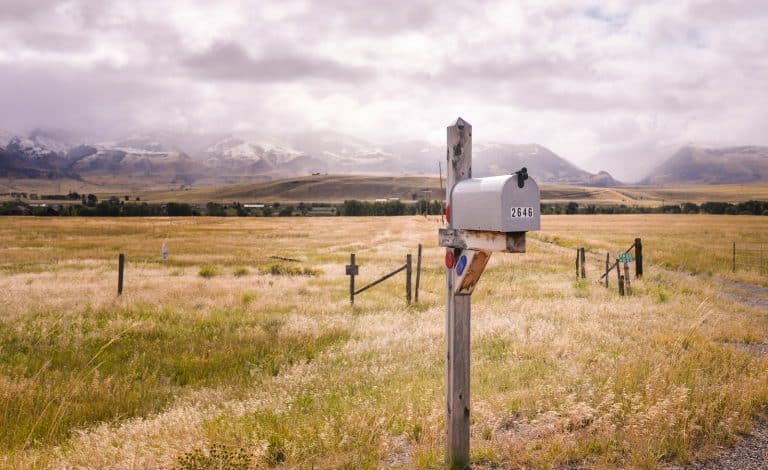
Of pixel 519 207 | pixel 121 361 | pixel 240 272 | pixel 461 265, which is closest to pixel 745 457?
pixel 461 265

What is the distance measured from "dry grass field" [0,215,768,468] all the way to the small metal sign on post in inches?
28.8

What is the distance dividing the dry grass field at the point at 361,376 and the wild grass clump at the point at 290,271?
587 cm

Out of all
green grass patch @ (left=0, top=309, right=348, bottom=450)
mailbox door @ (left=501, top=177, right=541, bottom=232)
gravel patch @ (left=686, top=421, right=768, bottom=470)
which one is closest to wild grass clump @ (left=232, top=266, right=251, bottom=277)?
green grass patch @ (left=0, top=309, right=348, bottom=450)

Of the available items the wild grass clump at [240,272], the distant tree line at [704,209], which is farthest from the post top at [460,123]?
the distant tree line at [704,209]

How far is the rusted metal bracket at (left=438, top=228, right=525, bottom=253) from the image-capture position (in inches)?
173

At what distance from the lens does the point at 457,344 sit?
194 inches

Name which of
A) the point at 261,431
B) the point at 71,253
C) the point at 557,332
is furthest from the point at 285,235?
the point at 261,431

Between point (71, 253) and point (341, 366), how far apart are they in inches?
1402

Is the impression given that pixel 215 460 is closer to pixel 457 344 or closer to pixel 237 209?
pixel 457 344

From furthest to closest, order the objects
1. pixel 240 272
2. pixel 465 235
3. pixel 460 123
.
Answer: pixel 240 272 → pixel 460 123 → pixel 465 235

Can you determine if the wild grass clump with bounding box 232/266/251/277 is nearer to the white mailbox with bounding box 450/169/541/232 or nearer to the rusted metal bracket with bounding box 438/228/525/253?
→ the rusted metal bracket with bounding box 438/228/525/253

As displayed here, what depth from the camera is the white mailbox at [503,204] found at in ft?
14.2

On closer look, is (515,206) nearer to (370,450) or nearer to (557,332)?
(370,450)

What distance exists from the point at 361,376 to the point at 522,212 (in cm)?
516
